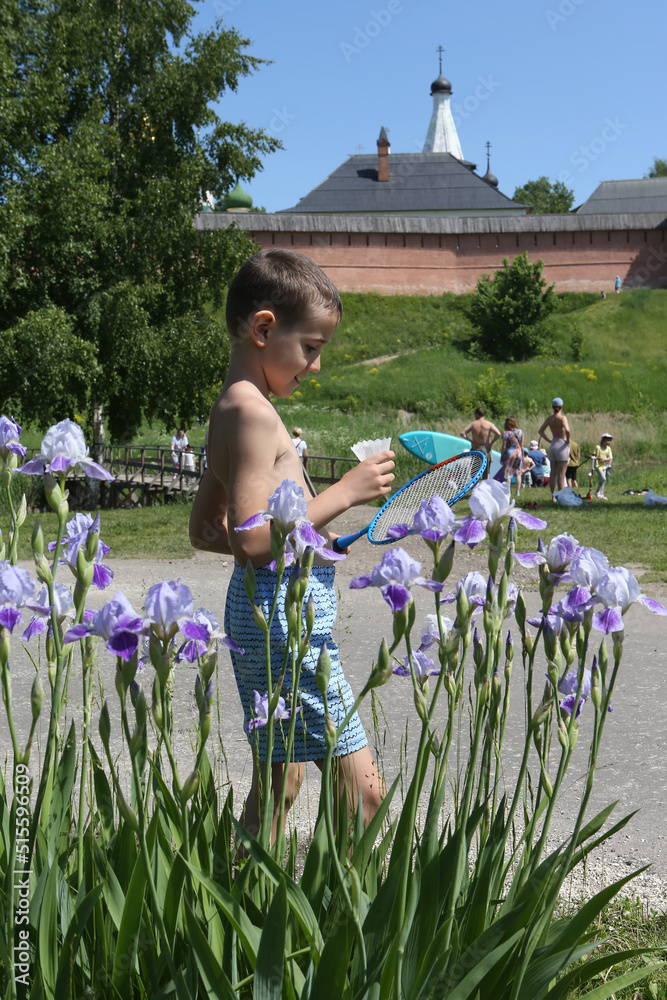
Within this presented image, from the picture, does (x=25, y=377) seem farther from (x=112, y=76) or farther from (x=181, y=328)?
(x=112, y=76)

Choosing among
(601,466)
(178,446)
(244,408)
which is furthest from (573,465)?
(244,408)

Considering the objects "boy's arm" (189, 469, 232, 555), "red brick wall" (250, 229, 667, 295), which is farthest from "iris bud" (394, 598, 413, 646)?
"red brick wall" (250, 229, 667, 295)

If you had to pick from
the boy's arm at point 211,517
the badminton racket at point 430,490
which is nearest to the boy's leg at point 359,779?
the badminton racket at point 430,490

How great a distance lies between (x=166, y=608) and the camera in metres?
1.08

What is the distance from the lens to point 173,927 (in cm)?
126

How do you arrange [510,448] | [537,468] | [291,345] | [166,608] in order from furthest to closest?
[537,468] < [510,448] < [291,345] < [166,608]

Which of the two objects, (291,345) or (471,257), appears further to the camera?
(471,257)

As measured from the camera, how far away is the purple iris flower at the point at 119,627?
1.11 metres

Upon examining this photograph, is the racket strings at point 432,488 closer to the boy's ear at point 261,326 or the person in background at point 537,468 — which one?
the boy's ear at point 261,326

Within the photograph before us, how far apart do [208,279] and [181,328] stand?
1.62 m

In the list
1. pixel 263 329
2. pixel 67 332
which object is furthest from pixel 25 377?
pixel 263 329

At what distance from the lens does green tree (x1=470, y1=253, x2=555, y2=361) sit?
3269 centimetres

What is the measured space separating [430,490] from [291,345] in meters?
0.53

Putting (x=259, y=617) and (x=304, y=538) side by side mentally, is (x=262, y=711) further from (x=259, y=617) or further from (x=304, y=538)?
(x=304, y=538)
